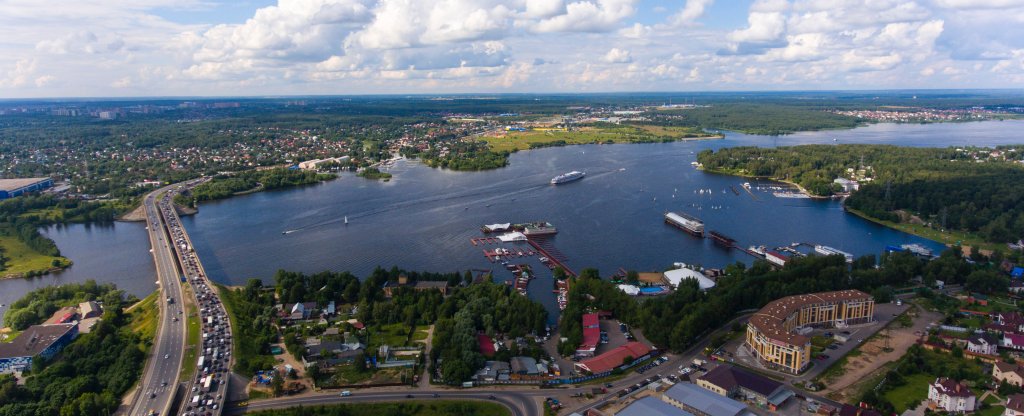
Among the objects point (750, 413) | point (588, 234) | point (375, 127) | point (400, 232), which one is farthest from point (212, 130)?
point (750, 413)

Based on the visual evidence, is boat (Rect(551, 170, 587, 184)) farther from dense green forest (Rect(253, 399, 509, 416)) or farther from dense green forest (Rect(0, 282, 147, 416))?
dense green forest (Rect(253, 399, 509, 416))

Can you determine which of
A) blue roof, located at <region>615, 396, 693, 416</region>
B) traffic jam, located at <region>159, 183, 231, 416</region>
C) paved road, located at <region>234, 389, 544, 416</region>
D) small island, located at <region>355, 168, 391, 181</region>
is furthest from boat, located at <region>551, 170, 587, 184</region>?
blue roof, located at <region>615, 396, 693, 416</region>

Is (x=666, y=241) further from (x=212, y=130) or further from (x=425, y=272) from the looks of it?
(x=212, y=130)

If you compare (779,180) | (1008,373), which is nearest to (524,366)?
(1008,373)

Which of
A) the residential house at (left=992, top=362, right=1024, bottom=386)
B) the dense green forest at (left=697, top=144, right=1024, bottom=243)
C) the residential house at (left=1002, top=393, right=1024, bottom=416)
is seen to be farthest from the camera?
the dense green forest at (left=697, top=144, right=1024, bottom=243)

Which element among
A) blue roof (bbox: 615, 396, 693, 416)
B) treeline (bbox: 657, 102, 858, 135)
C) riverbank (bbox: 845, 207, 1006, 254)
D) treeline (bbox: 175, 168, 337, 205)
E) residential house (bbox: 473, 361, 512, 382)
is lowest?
residential house (bbox: 473, 361, 512, 382)

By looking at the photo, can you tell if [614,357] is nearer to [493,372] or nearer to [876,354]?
[493,372]

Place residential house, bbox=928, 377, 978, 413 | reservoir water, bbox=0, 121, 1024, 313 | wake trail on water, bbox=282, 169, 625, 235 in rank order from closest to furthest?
residential house, bbox=928, 377, 978, 413 < reservoir water, bbox=0, 121, 1024, 313 < wake trail on water, bbox=282, 169, 625, 235

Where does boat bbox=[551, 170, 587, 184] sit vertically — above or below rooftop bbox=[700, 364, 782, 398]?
above
